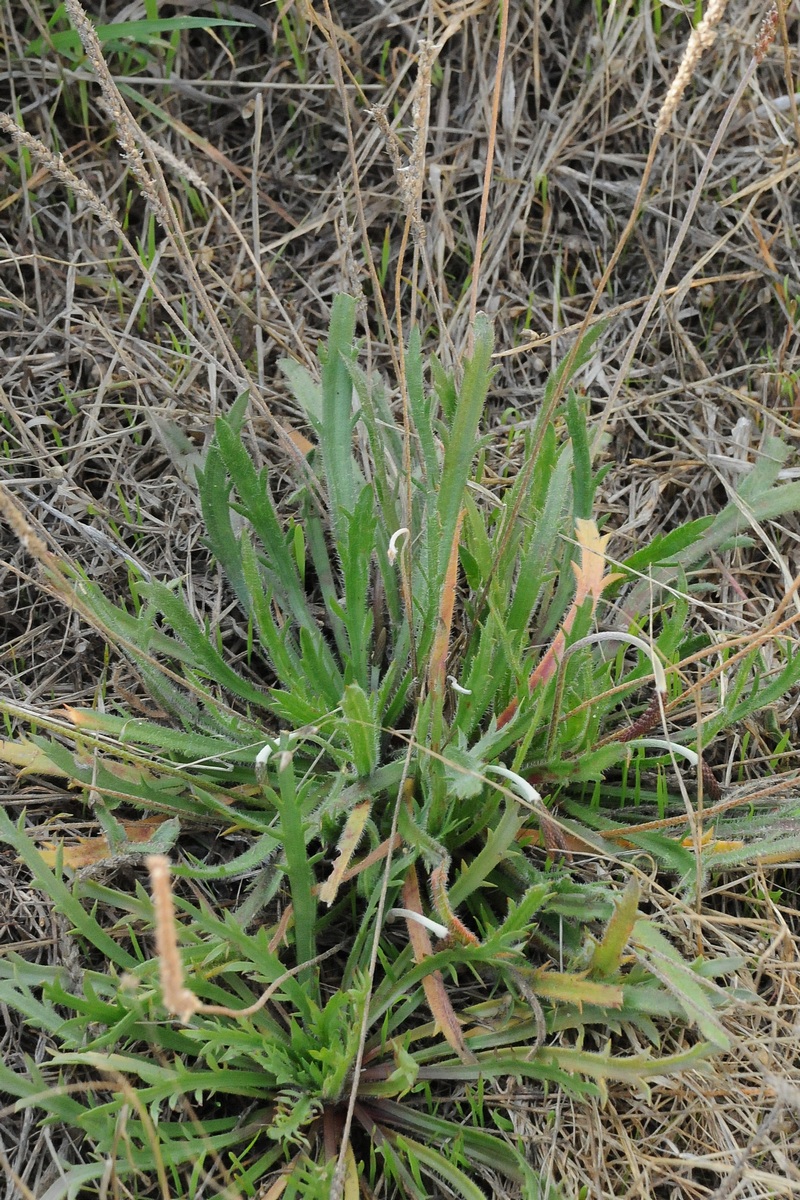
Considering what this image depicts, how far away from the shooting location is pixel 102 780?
1.66 meters

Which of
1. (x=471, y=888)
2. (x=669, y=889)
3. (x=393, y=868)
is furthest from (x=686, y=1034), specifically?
(x=393, y=868)

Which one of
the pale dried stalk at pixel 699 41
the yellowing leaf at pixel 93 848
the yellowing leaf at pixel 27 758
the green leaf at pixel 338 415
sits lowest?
the yellowing leaf at pixel 93 848

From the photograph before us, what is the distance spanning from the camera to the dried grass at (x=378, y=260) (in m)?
2.11

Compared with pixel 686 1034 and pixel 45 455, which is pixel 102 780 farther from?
pixel 686 1034

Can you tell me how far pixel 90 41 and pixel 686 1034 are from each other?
160 centimetres

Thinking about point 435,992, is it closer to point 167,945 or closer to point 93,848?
point 93,848

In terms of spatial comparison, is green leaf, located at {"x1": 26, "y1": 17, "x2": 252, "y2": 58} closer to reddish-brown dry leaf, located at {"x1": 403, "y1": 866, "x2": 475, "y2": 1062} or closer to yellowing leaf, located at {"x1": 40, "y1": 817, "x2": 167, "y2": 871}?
yellowing leaf, located at {"x1": 40, "y1": 817, "x2": 167, "y2": 871}

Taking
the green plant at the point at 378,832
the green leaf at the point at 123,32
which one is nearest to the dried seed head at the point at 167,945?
the green plant at the point at 378,832

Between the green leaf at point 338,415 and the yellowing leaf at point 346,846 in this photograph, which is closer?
the yellowing leaf at point 346,846

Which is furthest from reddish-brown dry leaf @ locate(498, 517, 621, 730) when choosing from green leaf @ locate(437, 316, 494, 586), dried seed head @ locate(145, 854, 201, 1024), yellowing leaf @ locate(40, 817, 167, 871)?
dried seed head @ locate(145, 854, 201, 1024)

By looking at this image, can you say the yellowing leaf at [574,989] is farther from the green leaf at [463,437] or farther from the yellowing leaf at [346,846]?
the green leaf at [463,437]

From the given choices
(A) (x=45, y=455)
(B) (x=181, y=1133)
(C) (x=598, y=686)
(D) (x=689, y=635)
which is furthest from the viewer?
(A) (x=45, y=455)

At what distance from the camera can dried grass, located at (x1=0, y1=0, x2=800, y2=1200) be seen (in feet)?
6.93

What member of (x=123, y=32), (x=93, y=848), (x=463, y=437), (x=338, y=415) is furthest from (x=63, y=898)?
(x=123, y=32)
